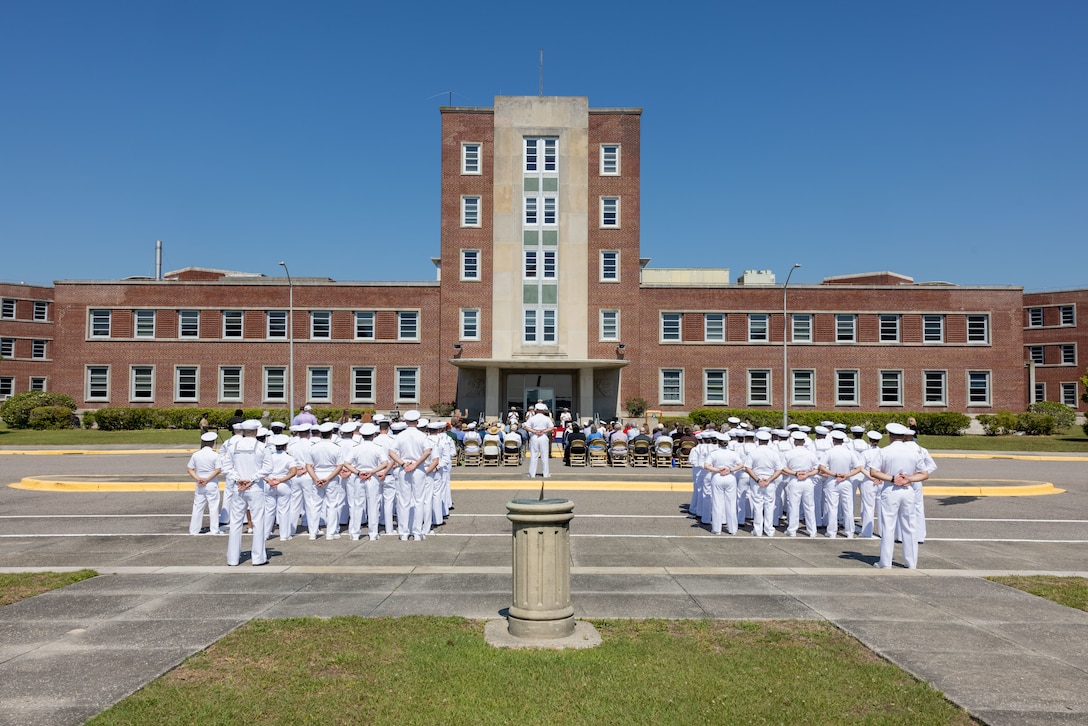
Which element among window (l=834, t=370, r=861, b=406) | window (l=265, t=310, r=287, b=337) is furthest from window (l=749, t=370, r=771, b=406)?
window (l=265, t=310, r=287, b=337)

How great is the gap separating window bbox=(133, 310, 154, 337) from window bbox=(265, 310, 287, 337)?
709 cm

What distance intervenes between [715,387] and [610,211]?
12.4m

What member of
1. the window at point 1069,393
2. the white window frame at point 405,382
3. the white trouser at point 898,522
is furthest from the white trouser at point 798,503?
the window at point 1069,393

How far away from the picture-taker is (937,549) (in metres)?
12.0

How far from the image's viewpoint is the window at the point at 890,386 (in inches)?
1770

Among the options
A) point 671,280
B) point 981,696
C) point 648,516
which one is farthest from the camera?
point 671,280

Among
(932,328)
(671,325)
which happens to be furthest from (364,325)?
(932,328)

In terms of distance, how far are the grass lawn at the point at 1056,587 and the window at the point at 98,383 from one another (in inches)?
1866

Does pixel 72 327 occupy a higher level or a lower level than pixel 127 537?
higher

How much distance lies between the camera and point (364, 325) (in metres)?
44.7

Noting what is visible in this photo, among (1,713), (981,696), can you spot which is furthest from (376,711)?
(981,696)

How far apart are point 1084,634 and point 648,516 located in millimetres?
8649

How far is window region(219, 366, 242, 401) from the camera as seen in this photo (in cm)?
4450

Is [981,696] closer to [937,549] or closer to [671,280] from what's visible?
[937,549]
